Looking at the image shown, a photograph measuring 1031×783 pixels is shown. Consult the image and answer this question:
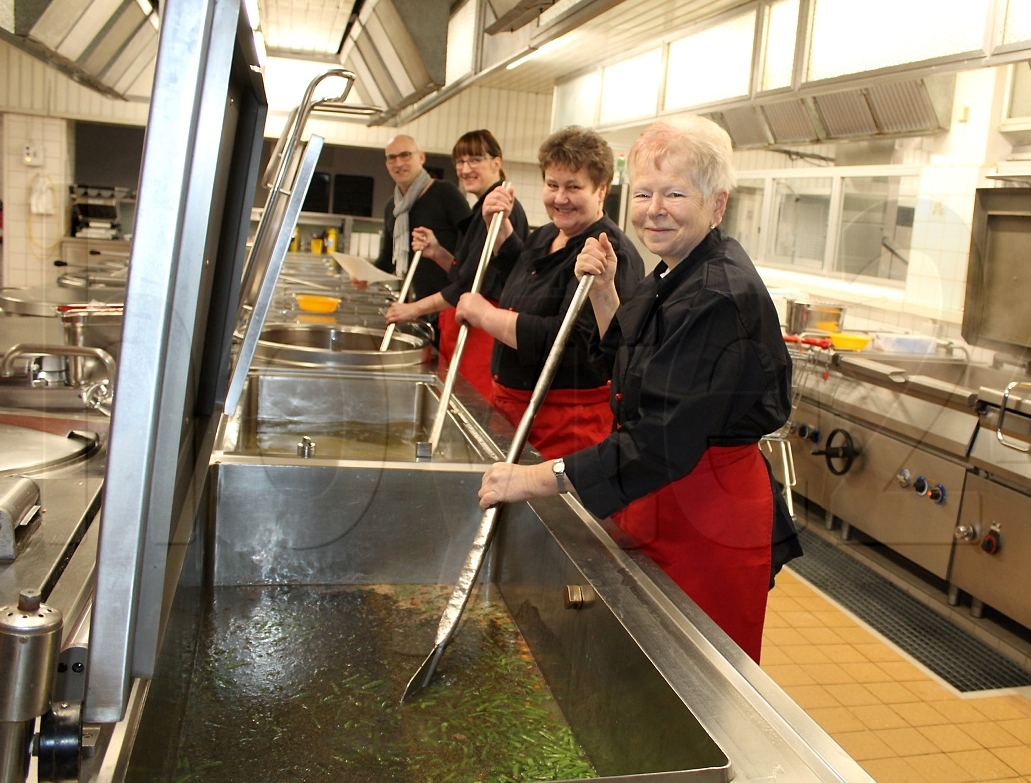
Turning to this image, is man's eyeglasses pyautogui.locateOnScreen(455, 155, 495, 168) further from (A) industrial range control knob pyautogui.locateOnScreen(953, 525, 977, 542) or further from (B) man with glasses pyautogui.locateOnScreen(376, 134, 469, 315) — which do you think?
(A) industrial range control knob pyautogui.locateOnScreen(953, 525, 977, 542)

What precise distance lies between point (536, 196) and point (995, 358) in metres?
1.47

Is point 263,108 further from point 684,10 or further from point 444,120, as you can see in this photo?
point 684,10

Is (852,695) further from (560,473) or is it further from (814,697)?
(560,473)

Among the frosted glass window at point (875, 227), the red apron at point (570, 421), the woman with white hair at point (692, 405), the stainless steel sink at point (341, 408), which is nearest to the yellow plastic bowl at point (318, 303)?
the stainless steel sink at point (341, 408)

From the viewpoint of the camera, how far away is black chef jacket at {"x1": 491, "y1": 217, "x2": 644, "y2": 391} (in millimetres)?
1910

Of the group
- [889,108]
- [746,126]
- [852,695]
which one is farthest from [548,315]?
[746,126]

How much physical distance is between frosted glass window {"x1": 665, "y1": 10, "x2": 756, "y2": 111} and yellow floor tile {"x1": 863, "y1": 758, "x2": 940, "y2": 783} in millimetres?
2353

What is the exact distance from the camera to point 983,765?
171cm

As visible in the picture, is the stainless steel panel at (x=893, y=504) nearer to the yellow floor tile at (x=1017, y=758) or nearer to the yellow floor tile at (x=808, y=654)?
the yellow floor tile at (x=808, y=654)

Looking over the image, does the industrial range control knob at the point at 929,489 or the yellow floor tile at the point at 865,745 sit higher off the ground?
the industrial range control knob at the point at 929,489

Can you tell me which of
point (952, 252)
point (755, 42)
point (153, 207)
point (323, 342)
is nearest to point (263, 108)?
point (153, 207)

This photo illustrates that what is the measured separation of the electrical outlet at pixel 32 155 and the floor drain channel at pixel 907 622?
195 cm

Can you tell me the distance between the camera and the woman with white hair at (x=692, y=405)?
4.24 feet

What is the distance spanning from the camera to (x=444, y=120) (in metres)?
2.51
